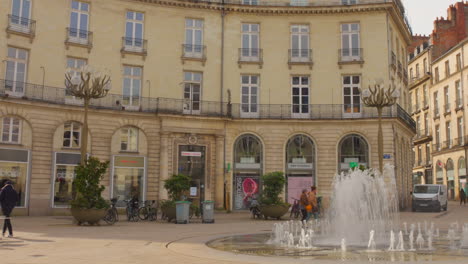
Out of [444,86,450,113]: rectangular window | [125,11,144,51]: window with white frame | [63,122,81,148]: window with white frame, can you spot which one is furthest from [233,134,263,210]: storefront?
[444,86,450,113]: rectangular window

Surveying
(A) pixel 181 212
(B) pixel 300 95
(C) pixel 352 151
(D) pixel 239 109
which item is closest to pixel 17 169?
(A) pixel 181 212

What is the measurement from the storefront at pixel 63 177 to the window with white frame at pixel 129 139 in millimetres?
2879

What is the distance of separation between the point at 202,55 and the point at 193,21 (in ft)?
7.83

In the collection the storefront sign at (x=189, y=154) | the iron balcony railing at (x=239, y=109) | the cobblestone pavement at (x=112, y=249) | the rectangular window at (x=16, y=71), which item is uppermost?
the rectangular window at (x=16, y=71)

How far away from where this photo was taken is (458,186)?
51656 mm

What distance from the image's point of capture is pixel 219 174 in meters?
31.4

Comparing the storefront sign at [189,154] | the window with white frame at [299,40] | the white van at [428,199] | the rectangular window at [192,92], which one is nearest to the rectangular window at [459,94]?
the white van at [428,199]

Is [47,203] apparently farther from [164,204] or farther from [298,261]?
[298,261]

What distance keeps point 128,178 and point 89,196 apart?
1062 centimetres

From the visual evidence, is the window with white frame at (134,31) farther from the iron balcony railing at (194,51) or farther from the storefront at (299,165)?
the storefront at (299,165)

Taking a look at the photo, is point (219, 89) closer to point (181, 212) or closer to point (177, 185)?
A: point (177, 185)

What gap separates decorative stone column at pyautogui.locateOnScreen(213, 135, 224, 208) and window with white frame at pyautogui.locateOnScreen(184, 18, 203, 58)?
575cm

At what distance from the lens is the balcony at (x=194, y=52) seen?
32000mm

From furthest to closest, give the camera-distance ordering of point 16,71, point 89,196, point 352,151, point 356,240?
point 352,151, point 16,71, point 89,196, point 356,240
